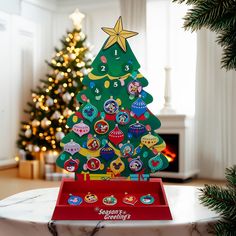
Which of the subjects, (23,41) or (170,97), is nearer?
(170,97)

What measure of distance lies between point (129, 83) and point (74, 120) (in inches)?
9.2

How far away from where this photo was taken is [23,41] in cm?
614

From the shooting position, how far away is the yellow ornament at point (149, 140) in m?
1.41

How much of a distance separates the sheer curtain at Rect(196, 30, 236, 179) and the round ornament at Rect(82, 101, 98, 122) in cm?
390

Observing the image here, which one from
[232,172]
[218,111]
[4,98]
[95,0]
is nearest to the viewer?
[232,172]

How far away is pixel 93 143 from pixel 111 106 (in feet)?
0.47

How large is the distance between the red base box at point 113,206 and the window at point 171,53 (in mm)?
4306

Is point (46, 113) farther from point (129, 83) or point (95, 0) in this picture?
point (129, 83)

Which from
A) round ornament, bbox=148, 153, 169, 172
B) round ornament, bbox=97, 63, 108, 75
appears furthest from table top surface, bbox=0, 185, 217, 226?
round ornament, bbox=97, 63, 108, 75

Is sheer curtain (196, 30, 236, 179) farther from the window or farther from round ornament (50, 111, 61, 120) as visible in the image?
round ornament (50, 111, 61, 120)

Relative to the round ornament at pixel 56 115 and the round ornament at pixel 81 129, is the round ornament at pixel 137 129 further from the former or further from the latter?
the round ornament at pixel 56 115

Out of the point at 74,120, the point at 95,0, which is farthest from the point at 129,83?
the point at 95,0

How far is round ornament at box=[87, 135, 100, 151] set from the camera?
55.4 inches

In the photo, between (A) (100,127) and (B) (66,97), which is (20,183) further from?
(A) (100,127)
